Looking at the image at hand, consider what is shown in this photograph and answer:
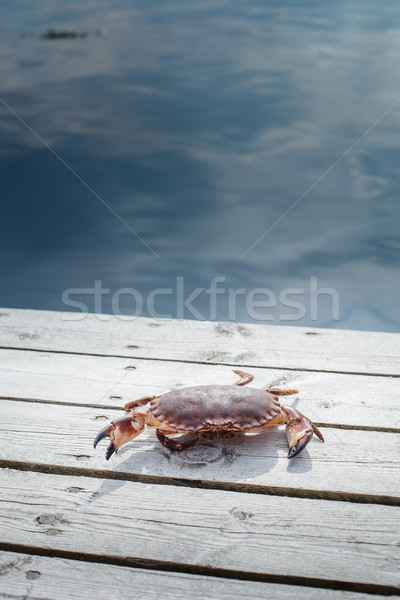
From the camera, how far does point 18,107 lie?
10.1m

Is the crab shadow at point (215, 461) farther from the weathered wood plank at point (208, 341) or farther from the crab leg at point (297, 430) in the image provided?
the weathered wood plank at point (208, 341)

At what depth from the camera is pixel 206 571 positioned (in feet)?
4.37

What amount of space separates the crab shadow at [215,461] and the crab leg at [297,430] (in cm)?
4

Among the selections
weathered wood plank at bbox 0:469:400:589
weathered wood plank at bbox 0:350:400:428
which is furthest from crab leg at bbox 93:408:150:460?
weathered wood plank at bbox 0:350:400:428

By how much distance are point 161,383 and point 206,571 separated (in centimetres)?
112

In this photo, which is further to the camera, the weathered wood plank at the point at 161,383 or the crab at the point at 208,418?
the weathered wood plank at the point at 161,383

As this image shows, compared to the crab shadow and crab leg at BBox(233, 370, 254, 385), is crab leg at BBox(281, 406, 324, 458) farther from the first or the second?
crab leg at BBox(233, 370, 254, 385)

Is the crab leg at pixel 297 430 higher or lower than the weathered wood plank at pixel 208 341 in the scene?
higher

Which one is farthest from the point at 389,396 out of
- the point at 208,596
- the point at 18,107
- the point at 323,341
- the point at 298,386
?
the point at 18,107

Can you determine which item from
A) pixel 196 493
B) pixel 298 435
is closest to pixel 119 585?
pixel 196 493

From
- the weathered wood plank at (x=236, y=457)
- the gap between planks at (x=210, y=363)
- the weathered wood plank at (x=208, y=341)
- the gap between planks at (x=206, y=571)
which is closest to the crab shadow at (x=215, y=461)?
the weathered wood plank at (x=236, y=457)

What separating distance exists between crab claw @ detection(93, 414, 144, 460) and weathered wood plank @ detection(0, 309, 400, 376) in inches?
34.3

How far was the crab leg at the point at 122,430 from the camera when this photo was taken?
1.76 metres

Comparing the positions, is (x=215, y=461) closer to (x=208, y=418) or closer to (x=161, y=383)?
(x=208, y=418)
